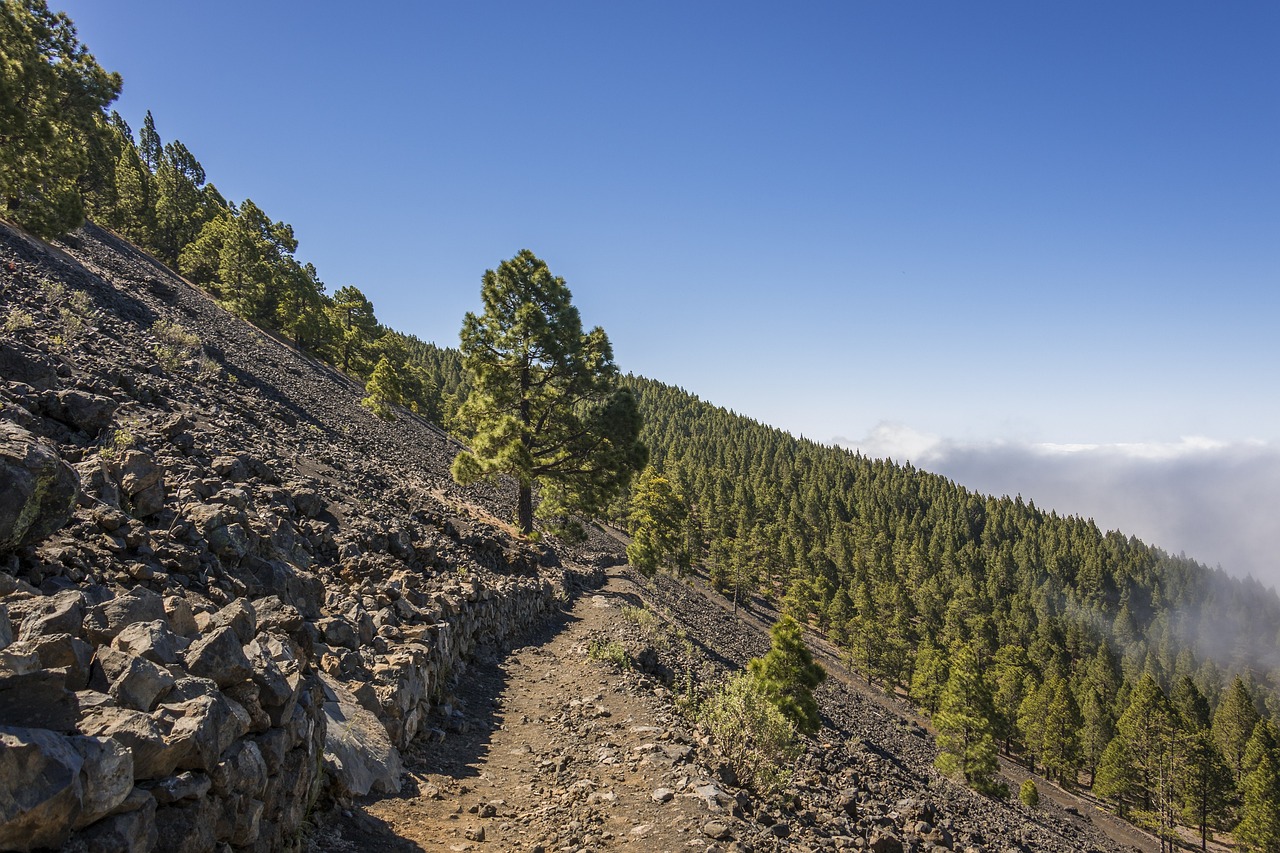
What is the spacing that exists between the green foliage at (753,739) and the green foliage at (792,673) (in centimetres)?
1374

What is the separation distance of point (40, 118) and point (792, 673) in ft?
129

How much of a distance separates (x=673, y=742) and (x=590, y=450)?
1468 centimetres

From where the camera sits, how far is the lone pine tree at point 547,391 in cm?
2308

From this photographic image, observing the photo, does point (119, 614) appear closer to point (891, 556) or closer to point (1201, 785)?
point (1201, 785)

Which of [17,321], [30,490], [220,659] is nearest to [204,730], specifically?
[220,659]

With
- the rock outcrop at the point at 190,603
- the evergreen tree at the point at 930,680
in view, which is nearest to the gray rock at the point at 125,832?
the rock outcrop at the point at 190,603

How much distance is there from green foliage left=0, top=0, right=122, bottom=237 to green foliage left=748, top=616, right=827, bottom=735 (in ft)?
118

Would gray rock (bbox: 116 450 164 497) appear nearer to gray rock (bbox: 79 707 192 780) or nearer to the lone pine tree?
gray rock (bbox: 79 707 192 780)

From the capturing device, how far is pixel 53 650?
13.1 ft

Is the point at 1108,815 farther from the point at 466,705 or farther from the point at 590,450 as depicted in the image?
the point at 466,705

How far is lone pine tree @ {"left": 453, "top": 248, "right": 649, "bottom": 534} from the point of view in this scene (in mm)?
23078

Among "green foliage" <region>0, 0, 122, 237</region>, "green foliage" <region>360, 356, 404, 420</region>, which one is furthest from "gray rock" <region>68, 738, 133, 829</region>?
"green foliage" <region>360, 356, 404, 420</region>

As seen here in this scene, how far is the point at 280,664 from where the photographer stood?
6031 millimetres

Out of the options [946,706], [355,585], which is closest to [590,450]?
[355,585]
